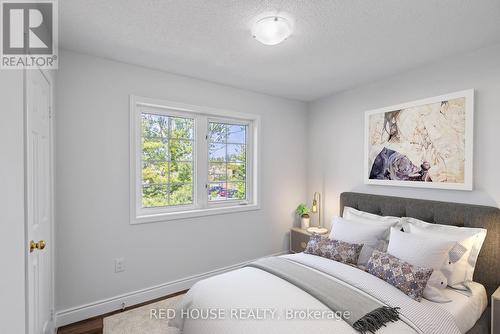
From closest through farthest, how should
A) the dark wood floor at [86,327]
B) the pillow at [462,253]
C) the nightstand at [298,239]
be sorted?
the pillow at [462,253], the dark wood floor at [86,327], the nightstand at [298,239]

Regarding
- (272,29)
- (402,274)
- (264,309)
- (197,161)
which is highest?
(272,29)

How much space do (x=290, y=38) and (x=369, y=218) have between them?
1.95 metres

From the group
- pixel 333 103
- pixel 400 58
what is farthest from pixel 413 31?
pixel 333 103

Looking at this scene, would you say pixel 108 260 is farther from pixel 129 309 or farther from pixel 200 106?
pixel 200 106

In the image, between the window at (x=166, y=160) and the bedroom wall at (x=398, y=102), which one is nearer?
the bedroom wall at (x=398, y=102)

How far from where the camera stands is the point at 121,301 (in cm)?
243

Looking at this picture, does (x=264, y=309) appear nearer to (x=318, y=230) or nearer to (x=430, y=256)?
(x=430, y=256)

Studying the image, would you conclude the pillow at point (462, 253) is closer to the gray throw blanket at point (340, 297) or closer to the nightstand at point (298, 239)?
the gray throw blanket at point (340, 297)

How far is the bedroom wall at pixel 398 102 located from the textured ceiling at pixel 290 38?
0.16m

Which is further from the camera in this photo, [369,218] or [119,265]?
[369,218]

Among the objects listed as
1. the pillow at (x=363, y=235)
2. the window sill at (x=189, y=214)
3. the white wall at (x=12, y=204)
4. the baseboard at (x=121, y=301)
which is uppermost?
the white wall at (x=12, y=204)

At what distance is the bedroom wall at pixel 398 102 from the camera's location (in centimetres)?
212

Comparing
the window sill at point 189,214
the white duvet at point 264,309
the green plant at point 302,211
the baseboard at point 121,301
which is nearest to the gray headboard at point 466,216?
the white duvet at point 264,309

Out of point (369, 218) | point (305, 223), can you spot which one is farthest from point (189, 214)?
point (369, 218)
